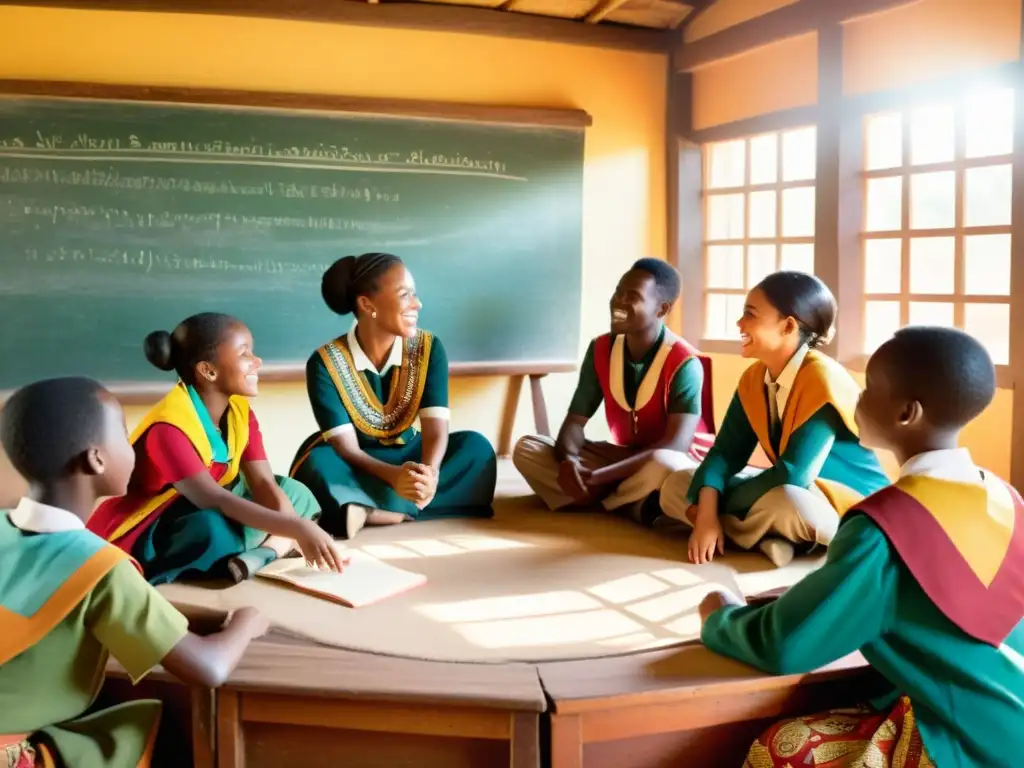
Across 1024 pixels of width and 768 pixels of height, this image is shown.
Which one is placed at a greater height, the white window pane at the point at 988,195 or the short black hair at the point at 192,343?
the white window pane at the point at 988,195

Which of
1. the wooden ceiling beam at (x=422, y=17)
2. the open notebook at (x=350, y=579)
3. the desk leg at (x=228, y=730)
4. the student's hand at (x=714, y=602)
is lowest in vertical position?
the desk leg at (x=228, y=730)

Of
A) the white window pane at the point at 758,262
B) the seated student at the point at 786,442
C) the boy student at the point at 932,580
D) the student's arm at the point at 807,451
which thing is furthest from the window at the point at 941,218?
the boy student at the point at 932,580

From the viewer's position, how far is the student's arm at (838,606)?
4.72ft

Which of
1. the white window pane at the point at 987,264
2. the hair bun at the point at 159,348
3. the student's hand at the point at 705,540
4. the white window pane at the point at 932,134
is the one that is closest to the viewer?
the hair bun at the point at 159,348

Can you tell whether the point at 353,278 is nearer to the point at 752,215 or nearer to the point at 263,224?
the point at 263,224

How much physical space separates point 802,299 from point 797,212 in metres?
2.14

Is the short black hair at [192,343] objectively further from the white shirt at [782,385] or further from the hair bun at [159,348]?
the white shirt at [782,385]

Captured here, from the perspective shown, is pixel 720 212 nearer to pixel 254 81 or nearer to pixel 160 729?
pixel 254 81

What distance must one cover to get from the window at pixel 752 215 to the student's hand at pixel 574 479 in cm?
180

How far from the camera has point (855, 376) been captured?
387 centimetres

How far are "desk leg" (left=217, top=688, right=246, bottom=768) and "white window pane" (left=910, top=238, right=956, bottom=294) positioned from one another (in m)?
3.05

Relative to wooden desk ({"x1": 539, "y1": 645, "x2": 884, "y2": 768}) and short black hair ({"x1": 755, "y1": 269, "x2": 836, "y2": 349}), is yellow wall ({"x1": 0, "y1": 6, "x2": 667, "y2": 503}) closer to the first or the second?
short black hair ({"x1": 755, "y1": 269, "x2": 836, "y2": 349})

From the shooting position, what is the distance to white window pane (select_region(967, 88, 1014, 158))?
3441 mm

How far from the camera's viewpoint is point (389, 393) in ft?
10.1
